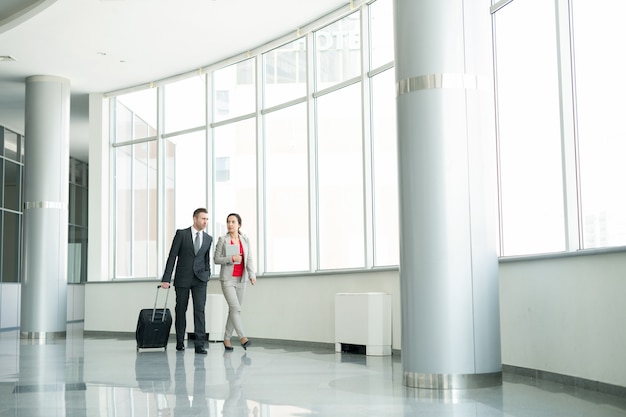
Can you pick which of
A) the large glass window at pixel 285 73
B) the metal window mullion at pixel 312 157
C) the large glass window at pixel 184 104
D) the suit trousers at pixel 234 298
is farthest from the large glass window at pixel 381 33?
the large glass window at pixel 184 104

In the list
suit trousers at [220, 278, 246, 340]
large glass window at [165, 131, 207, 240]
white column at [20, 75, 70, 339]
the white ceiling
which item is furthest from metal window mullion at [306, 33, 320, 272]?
white column at [20, 75, 70, 339]

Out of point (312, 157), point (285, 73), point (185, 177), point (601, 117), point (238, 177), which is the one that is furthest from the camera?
point (185, 177)

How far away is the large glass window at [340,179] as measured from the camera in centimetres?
1173

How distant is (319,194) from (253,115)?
2.45m

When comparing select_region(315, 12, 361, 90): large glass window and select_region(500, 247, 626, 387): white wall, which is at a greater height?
select_region(315, 12, 361, 90): large glass window

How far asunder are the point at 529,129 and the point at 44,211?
10305 millimetres

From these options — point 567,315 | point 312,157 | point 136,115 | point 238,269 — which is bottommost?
point 567,315

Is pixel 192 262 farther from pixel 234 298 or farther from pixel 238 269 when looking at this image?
pixel 234 298

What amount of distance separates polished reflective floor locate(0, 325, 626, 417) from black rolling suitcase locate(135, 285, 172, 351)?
3.97ft

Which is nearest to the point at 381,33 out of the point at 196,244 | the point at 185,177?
the point at 196,244

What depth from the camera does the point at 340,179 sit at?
12062 mm

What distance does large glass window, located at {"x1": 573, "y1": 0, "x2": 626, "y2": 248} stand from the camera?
6.34 meters

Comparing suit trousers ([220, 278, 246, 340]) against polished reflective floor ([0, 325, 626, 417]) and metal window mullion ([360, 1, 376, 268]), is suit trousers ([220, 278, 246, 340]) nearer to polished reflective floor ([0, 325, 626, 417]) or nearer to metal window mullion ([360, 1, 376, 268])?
polished reflective floor ([0, 325, 626, 417])

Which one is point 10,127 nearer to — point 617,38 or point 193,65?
point 193,65
